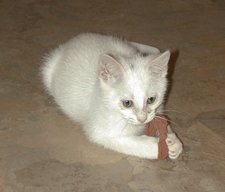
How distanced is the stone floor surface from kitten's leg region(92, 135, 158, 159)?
0.29ft

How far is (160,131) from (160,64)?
1.30 feet

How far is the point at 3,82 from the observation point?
338cm

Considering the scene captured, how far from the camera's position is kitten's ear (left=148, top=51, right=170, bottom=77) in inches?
99.6

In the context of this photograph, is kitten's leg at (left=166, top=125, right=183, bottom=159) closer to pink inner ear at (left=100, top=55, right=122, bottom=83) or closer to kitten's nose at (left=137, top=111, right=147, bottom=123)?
kitten's nose at (left=137, top=111, right=147, bottom=123)

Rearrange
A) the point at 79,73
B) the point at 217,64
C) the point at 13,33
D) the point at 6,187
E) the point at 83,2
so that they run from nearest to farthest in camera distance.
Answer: the point at 6,187, the point at 79,73, the point at 217,64, the point at 13,33, the point at 83,2

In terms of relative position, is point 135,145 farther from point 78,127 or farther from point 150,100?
point 78,127

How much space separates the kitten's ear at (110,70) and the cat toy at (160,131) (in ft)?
1.29

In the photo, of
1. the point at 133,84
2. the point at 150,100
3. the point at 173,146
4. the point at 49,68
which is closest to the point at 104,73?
the point at 133,84

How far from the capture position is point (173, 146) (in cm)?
273

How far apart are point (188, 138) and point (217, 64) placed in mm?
897

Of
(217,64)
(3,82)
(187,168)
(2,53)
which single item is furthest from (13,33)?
(187,168)

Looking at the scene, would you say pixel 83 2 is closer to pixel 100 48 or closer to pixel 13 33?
pixel 13 33

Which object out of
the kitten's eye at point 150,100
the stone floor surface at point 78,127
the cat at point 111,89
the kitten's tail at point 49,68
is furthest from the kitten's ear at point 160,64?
the kitten's tail at point 49,68

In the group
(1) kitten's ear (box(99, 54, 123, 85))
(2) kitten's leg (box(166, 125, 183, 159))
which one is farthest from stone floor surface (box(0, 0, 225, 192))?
(1) kitten's ear (box(99, 54, 123, 85))
